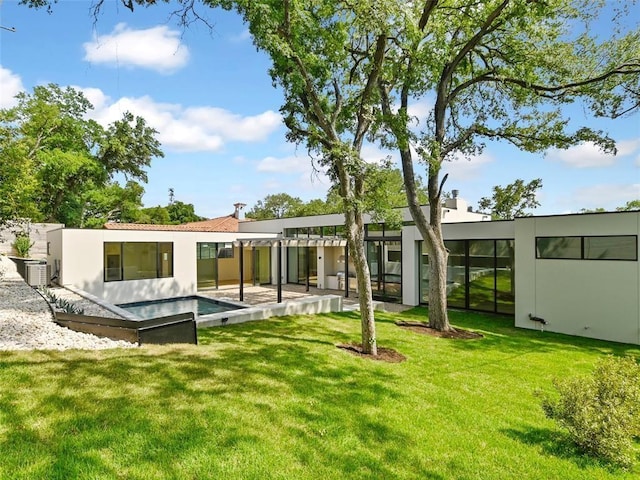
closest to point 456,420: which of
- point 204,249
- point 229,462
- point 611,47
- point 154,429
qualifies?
point 229,462

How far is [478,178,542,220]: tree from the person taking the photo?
25797 mm

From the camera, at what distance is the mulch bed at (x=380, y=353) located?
7600 mm

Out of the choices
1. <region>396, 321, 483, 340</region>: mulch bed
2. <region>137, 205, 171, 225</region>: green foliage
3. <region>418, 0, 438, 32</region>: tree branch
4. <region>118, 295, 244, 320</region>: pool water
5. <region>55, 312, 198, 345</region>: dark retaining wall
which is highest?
<region>418, 0, 438, 32</region>: tree branch

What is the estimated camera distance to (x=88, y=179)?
86.8ft

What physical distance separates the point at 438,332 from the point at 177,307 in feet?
33.6

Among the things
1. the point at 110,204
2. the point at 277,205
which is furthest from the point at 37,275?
the point at 277,205

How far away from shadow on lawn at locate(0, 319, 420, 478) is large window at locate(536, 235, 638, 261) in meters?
8.09

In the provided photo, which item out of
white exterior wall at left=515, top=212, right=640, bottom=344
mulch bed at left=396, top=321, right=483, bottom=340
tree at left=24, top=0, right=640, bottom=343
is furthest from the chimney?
A: white exterior wall at left=515, top=212, right=640, bottom=344

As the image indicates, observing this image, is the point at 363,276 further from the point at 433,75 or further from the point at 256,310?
the point at 433,75

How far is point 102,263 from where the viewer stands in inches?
574

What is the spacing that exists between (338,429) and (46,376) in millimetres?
3779

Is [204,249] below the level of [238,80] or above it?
below

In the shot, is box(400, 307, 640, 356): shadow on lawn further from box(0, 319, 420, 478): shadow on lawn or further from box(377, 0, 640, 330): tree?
box(0, 319, 420, 478): shadow on lawn

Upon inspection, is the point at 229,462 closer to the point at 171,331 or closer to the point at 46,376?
the point at 46,376
